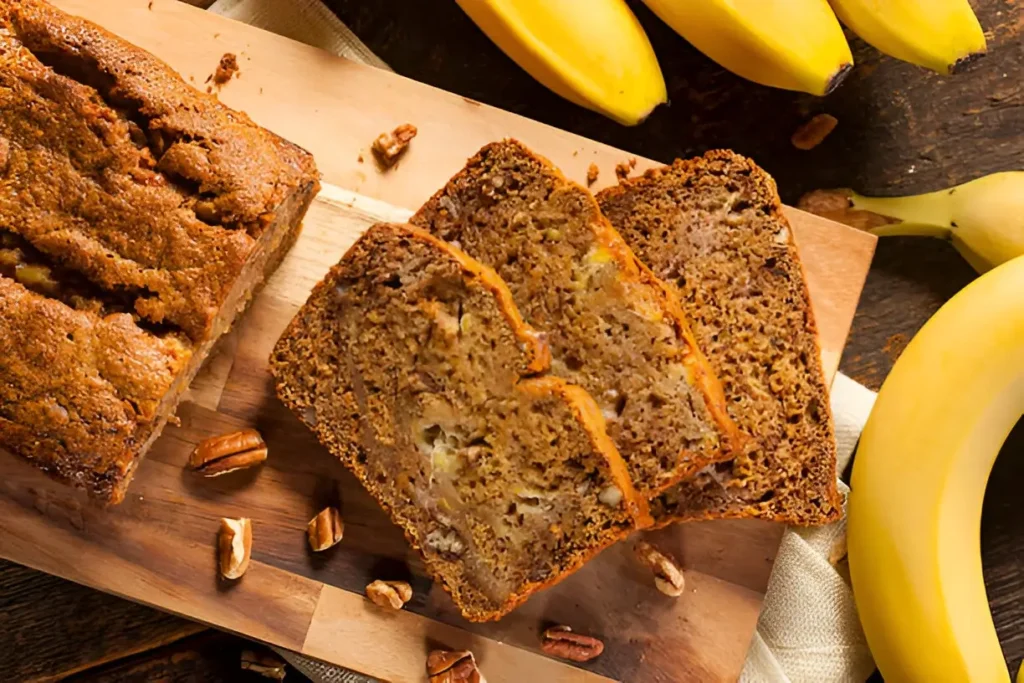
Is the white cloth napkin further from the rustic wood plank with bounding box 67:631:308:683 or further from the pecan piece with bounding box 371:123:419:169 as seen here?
the pecan piece with bounding box 371:123:419:169

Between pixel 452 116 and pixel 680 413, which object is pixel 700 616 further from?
pixel 452 116

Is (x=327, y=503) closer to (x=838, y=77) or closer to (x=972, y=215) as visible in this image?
(x=838, y=77)

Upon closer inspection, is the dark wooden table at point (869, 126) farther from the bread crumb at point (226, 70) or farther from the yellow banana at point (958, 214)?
the bread crumb at point (226, 70)

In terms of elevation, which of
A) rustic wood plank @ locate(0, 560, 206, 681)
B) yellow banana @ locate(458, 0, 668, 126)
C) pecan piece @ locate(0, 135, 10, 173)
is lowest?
rustic wood plank @ locate(0, 560, 206, 681)

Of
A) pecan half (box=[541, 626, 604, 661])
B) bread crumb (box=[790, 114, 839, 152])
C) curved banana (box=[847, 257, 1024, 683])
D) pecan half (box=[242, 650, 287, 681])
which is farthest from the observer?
bread crumb (box=[790, 114, 839, 152])

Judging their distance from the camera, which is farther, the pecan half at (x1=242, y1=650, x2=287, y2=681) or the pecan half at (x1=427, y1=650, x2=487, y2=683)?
the pecan half at (x1=242, y1=650, x2=287, y2=681)

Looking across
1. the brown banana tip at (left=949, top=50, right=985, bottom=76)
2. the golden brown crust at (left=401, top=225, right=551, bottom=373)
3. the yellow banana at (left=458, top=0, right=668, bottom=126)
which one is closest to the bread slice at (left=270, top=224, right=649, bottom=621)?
the golden brown crust at (left=401, top=225, right=551, bottom=373)

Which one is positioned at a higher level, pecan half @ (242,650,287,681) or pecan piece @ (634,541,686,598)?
pecan piece @ (634,541,686,598)

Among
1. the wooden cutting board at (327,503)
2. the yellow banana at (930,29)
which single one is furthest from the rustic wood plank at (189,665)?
the yellow banana at (930,29)
